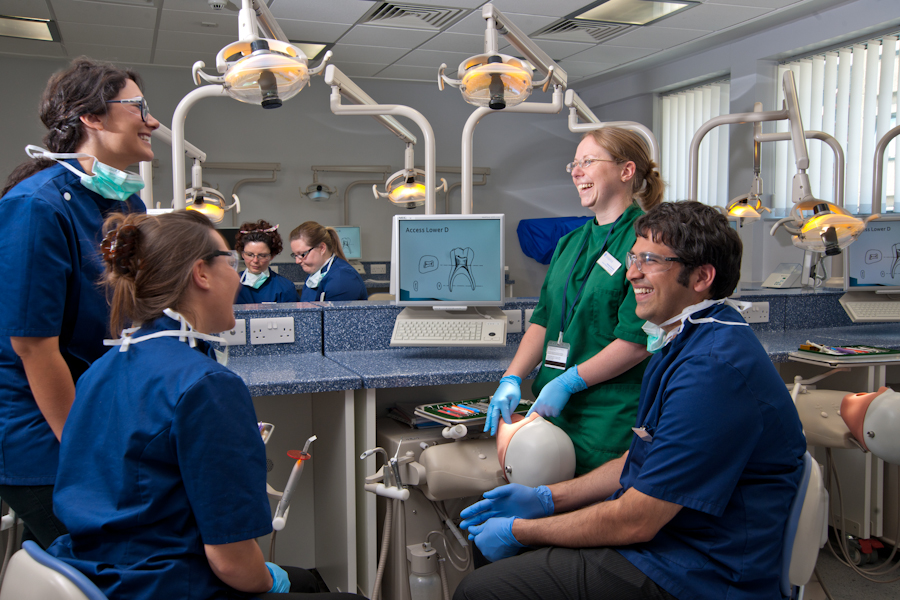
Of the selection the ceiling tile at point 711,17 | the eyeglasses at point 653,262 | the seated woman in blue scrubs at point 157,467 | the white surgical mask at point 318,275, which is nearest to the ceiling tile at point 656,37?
the ceiling tile at point 711,17

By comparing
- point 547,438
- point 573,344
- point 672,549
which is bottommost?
point 672,549

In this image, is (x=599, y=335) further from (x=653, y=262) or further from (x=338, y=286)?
(x=338, y=286)

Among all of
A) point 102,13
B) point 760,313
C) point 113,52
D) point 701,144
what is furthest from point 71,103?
point 701,144

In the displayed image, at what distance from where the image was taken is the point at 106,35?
4.96m

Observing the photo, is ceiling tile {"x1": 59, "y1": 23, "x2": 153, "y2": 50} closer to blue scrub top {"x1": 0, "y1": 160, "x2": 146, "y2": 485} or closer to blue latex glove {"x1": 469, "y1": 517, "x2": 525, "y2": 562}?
blue scrub top {"x1": 0, "y1": 160, "x2": 146, "y2": 485}

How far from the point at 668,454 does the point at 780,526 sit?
243 millimetres

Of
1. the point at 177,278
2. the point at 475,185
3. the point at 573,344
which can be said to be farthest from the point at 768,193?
the point at 177,278

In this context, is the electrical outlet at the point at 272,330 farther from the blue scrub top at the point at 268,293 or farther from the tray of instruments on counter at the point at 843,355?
the tray of instruments on counter at the point at 843,355

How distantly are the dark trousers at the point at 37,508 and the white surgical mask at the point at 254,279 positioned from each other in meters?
2.26

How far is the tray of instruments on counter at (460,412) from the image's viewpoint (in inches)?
72.3

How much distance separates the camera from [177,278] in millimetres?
1027

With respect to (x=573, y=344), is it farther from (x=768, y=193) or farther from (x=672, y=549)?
(x=768, y=193)

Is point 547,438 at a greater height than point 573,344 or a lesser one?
lesser

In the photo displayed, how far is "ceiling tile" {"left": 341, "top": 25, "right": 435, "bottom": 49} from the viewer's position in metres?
4.89
